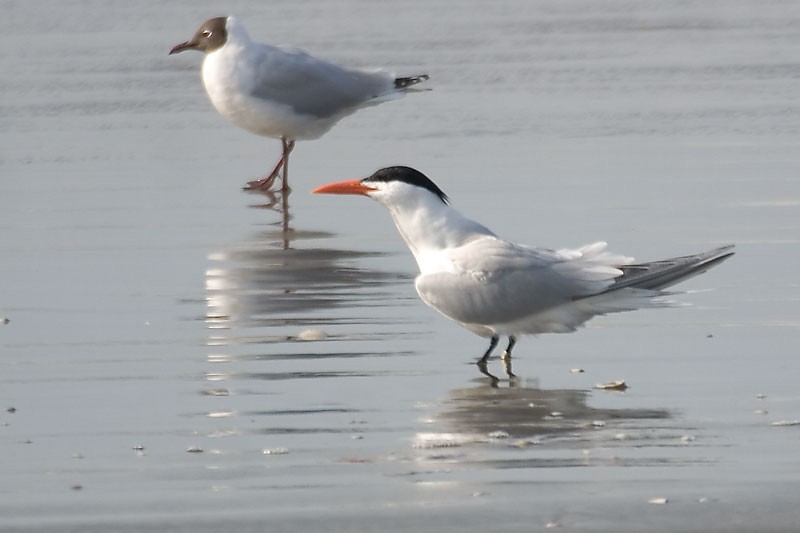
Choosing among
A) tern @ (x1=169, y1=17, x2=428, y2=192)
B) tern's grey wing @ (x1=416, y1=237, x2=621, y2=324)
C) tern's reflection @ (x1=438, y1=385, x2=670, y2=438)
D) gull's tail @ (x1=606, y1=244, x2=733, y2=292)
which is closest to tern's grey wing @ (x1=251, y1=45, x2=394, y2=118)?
tern @ (x1=169, y1=17, x2=428, y2=192)

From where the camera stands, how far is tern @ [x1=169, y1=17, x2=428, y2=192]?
11.6m

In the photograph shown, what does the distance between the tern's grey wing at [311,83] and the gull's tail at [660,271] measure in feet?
17.4

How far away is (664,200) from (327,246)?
1.99 metres

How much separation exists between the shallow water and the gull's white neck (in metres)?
0.39

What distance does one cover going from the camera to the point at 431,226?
6969 mm

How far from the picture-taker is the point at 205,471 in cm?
520

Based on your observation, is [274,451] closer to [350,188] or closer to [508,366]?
[508,366]

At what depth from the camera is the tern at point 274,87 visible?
37.9 feet

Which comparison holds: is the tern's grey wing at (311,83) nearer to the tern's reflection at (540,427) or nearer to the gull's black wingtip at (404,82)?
the gull's black wingtip at (404,82)

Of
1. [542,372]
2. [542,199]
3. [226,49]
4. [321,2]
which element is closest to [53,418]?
[542,372]

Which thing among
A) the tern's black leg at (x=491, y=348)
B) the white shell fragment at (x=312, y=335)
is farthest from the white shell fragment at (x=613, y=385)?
the white shell fragment at (x=312, y=335)

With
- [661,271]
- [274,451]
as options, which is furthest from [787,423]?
[274,451]

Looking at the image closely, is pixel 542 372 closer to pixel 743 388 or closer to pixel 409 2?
pixel 743 388

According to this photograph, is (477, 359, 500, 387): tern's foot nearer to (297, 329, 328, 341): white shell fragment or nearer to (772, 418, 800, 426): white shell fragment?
(297, 329, 328, 341): white shell fragment
